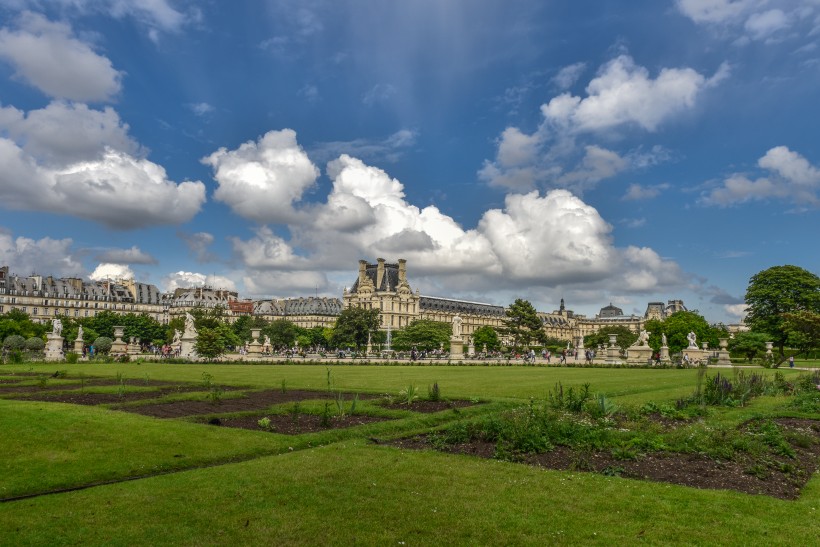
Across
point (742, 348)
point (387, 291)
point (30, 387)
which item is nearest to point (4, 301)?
point (387, 291)

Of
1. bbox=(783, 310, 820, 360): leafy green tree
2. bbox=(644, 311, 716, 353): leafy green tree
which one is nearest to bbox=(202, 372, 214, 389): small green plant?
bbox=(783, 310, 820, 360): leafy green tree

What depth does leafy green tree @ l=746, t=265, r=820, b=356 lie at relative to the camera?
73.3 meters

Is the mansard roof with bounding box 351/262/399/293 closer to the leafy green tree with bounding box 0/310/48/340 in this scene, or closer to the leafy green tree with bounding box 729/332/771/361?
the leafy green tree with bounding box 0/310/48/340

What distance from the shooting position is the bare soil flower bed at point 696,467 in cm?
1016

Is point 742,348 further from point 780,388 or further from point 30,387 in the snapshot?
point 30,387

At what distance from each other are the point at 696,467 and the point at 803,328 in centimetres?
5904

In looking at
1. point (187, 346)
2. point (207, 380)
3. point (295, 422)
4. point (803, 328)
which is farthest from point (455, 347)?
point (295, 422)

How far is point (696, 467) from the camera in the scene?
36.7 feet

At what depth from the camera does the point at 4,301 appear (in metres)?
129

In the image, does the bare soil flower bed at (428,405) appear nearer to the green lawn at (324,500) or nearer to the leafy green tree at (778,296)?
the green lawn at (324,500)

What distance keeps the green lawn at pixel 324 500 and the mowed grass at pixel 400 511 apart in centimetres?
3

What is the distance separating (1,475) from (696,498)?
1080 centimetres

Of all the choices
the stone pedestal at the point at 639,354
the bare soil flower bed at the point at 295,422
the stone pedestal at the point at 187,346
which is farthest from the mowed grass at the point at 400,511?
Answer: the stone pedestal at the point at 187,346

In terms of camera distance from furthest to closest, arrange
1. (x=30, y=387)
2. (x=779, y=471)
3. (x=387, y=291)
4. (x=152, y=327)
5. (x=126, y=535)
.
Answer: (x=387, y=291)
(x=152, y=327)
(x=30, y=387)
(x=779, y=471)
(x=126, y=535)
